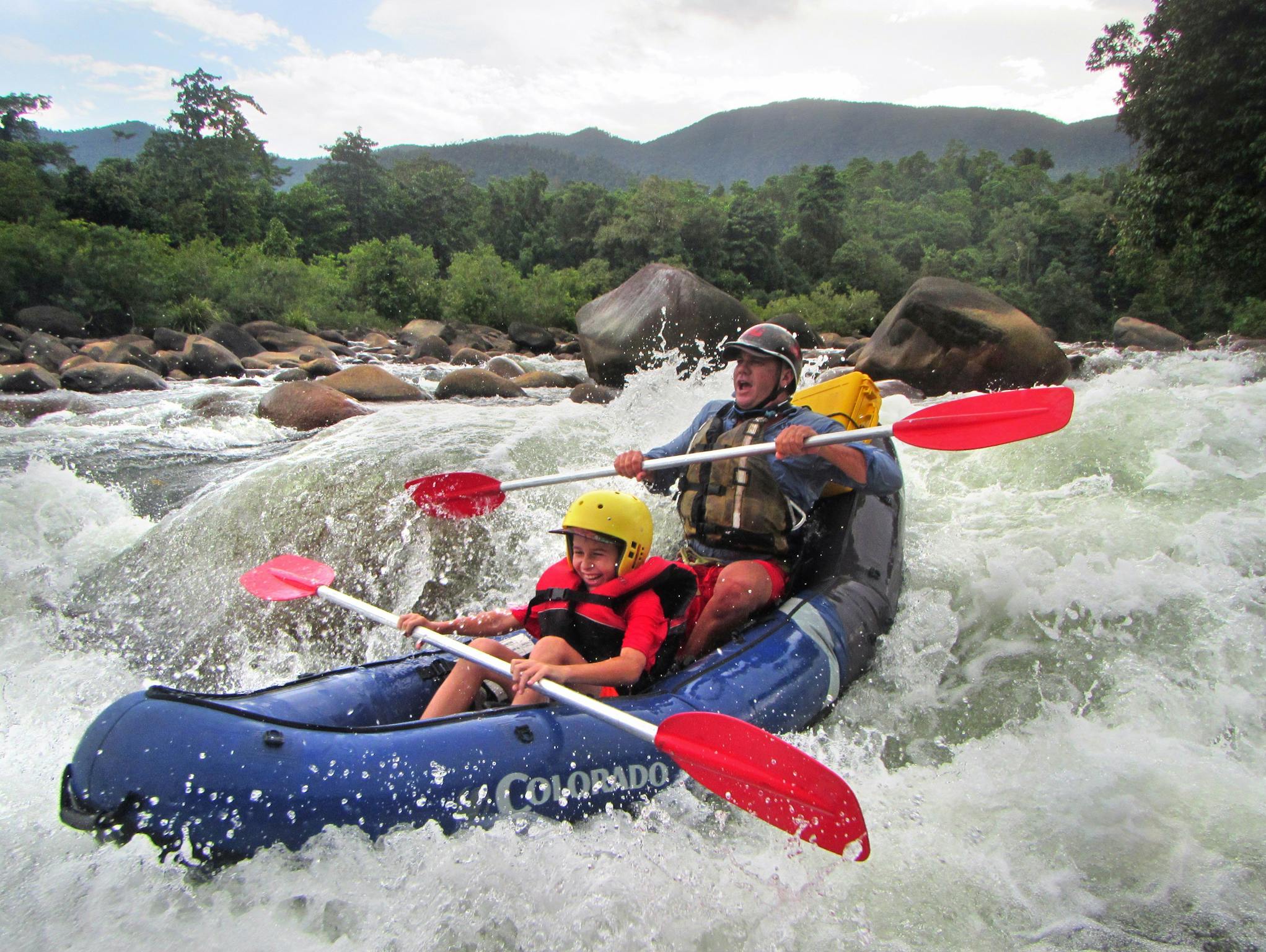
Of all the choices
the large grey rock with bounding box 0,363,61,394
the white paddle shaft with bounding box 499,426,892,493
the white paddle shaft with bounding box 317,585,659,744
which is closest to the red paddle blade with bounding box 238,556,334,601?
the white paddle shaft with bounding box 317,585,659,744

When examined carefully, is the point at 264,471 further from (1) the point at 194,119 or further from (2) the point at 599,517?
(1) the point at 194,119

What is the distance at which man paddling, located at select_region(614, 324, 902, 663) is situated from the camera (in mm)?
3244

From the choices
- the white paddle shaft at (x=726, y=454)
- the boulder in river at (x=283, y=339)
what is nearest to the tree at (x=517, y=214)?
the boulder in river at (x=283, y=339)

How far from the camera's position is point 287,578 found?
11.1 ft

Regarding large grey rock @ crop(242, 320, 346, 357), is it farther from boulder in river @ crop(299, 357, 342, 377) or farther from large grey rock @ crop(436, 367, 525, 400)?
large grey rock @ crop(436, 367, 525, 400)

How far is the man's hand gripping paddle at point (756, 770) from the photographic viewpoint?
2.04m

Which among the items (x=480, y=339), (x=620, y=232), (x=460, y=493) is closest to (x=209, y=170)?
(x=620, y=232)

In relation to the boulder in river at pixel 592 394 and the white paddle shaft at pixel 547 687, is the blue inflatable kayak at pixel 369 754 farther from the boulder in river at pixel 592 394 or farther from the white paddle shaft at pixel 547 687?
the boulder in river at pixel 592 394

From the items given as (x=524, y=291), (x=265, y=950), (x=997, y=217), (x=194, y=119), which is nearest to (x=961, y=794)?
(x=265, y=950)

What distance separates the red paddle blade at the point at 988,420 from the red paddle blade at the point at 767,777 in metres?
1.50

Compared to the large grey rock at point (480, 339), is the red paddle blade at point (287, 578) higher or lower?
higher

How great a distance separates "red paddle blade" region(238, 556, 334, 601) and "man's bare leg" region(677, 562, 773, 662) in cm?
144

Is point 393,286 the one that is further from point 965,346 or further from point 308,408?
point 965,346

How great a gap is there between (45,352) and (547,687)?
41.5 ft
